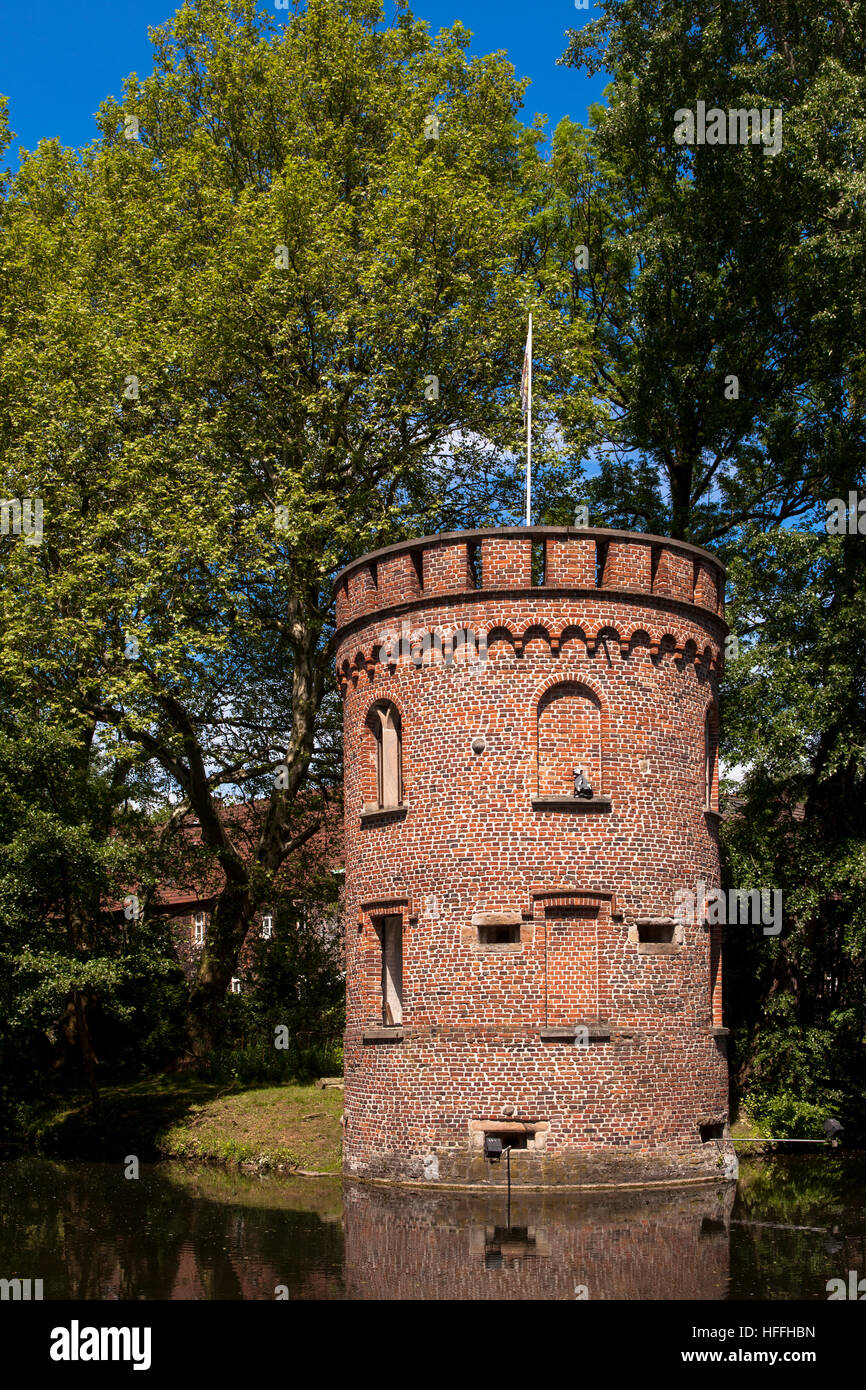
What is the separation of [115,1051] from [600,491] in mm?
17540

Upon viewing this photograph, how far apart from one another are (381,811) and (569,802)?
9.97 ft

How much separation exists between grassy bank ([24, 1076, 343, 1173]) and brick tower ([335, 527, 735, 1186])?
8.97ft

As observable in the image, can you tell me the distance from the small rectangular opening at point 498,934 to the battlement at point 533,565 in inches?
191

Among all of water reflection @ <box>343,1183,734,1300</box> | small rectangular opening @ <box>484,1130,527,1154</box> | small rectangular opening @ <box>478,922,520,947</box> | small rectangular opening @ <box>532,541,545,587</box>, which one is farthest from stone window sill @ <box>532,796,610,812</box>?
water reflection @ <box>343,1183,734,1300</box>

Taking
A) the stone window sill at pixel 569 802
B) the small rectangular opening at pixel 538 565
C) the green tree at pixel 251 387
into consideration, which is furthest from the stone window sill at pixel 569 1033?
the green tree at pixel 251 387

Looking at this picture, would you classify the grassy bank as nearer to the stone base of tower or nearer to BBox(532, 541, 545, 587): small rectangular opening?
A: the stone base of tower

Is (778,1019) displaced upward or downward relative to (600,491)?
downward

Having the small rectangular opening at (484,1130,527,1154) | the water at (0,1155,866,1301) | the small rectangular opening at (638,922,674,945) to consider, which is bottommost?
the water at (0,1155,866,1301)

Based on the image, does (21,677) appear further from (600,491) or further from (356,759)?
(600,491)

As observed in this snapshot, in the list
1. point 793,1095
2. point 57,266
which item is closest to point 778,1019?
point 793,1095

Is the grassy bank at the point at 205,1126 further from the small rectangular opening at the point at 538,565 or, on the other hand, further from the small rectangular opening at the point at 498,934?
the small rectangular opening at the point at 538,565

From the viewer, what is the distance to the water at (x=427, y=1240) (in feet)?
42.1

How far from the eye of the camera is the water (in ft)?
42.1

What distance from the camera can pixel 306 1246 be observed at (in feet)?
49.8
